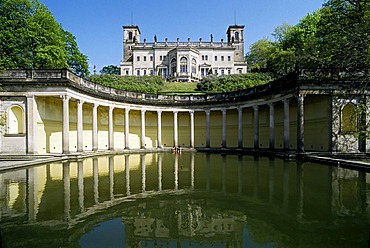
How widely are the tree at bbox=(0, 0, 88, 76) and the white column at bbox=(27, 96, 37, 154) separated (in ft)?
26.9

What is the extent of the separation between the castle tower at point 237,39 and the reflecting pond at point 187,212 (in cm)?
9797

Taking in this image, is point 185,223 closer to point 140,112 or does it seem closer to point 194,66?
point 140,112

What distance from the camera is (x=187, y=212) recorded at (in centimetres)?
791

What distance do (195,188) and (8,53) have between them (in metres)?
29.8

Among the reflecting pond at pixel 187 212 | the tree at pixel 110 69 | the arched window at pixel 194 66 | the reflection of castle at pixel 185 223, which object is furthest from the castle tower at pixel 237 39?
the reflection of castle at pixel 185 223

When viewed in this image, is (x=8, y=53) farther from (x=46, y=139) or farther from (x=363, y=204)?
(x=363, y=204)

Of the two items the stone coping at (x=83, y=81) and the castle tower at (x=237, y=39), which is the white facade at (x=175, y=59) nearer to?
the castle tower at (x=237, y=39)

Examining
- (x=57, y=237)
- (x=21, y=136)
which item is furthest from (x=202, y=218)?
(x=21, y=136)

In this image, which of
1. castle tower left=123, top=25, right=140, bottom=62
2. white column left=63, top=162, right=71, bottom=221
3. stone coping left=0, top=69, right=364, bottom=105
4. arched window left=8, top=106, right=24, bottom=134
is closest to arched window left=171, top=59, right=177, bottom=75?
castle tower left=123, top=25, right=140, bottom=62

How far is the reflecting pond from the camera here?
593 cm

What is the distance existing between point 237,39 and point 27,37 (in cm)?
8930

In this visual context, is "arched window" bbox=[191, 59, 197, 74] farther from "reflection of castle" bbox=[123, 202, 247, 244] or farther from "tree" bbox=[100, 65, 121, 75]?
"reflection of castle" bbox=[123, 202, 247, 244]

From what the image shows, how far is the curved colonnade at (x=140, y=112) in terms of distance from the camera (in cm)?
2305

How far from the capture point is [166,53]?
93.0m
